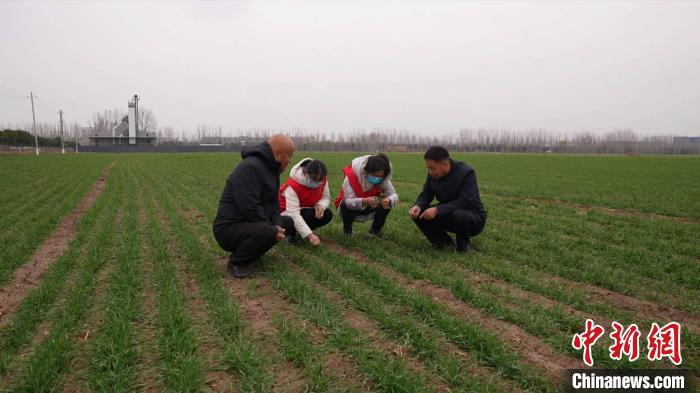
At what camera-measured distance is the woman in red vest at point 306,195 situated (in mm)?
5754

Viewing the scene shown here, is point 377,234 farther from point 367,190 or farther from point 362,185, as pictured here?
point 362,185

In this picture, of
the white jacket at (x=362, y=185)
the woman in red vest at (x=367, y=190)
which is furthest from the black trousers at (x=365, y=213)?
the white jacket at (x=362, y=185)

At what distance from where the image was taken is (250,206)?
4.73 metres

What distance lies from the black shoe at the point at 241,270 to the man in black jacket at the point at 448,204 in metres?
2.46

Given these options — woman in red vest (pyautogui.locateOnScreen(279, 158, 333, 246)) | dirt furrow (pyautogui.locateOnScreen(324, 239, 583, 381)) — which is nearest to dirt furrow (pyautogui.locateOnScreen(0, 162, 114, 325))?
woman in red vest (pyautogui.locateOnScreen(279, 158, 333, 246))

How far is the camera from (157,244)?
6430mm

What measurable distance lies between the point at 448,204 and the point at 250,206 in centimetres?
291

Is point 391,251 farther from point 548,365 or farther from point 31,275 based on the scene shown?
point 31,275

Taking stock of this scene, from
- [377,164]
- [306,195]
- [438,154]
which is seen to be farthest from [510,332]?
[306,195]

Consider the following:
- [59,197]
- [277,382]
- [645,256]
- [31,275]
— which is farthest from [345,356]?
[59,197]

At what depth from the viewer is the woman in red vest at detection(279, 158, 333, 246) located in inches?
227

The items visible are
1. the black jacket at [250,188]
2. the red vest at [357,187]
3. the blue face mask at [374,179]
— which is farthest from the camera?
the red vest at [357,187]

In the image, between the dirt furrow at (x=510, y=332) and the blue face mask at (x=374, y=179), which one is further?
the blue face mask at (x=374, y=179)

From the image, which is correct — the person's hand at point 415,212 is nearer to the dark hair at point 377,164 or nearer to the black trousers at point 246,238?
the dark hair at point 377,164
